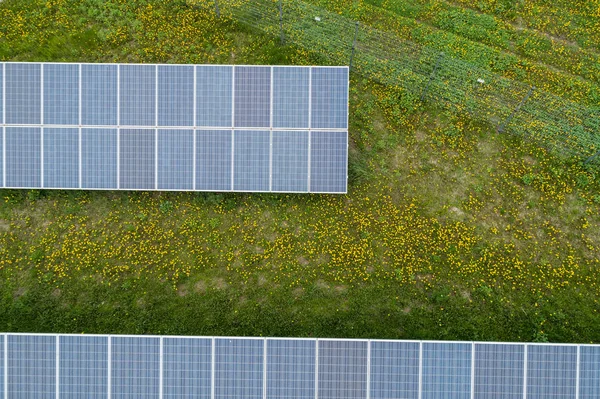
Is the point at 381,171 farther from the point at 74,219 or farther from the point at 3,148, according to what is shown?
the point at 3,148

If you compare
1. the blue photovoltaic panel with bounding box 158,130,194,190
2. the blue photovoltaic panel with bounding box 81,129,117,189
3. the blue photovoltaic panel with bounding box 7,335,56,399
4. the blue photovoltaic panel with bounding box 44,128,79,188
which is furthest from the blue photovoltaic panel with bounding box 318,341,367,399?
the blue photovoltaic panel with bounding box 44,128,79,188

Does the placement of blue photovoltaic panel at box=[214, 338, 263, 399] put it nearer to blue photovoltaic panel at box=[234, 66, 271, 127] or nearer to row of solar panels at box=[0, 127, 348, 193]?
row of solar panels at box=[0, 127, 348, 193]

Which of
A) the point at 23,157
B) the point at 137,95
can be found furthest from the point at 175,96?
the point at 23,157

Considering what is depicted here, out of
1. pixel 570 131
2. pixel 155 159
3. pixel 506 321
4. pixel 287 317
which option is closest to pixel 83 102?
pixel 155 159

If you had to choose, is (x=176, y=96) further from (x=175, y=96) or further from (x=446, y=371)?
(x=446, y=371)

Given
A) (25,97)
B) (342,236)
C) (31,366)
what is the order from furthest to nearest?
(342,236) → (25,97) → (31,366)

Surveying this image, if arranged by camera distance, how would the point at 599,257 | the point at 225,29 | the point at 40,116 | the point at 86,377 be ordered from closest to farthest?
1. the point at 86,377
2. the point at 40,116
3. the point at 599,257
4. the point at 225,29
